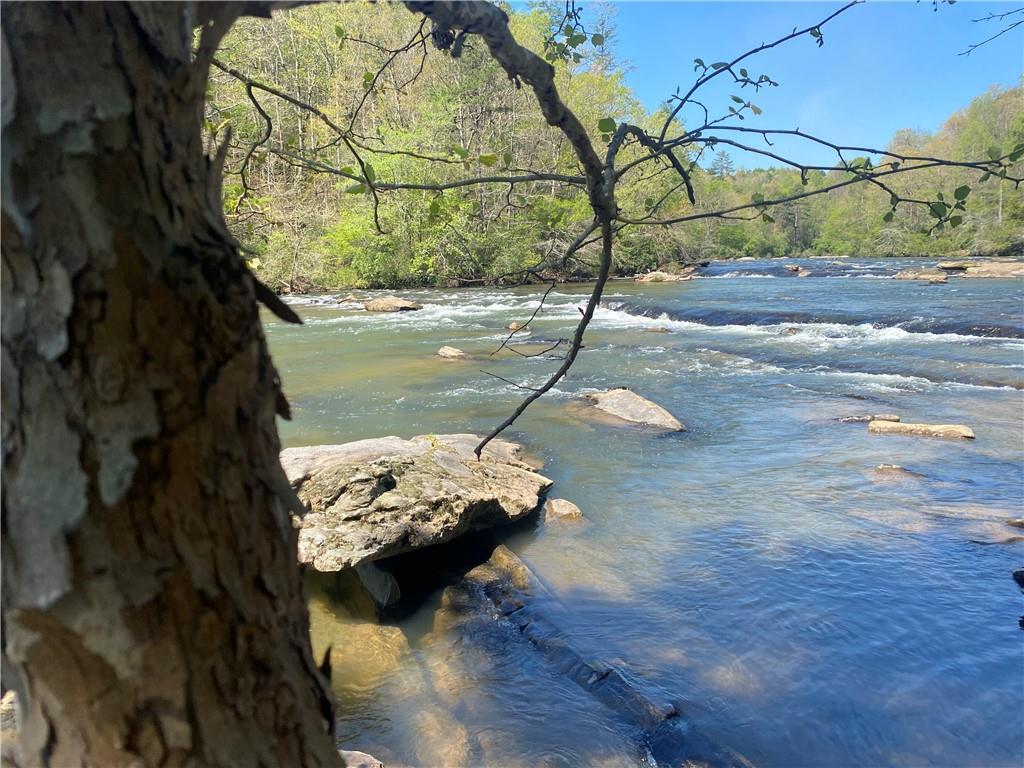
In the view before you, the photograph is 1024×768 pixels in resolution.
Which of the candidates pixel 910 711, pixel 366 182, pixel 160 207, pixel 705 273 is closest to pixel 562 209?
pixel 366 182

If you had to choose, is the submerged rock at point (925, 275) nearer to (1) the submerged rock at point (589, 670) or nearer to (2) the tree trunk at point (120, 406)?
(1) the submerged rock at point (589, 670)

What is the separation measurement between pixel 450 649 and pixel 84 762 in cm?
342

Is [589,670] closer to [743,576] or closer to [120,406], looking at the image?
[743,576]

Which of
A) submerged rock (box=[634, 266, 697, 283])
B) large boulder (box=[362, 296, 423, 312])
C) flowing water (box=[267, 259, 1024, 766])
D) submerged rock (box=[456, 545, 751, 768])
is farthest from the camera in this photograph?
submerged rock (box=[634, 266, 697, 283])

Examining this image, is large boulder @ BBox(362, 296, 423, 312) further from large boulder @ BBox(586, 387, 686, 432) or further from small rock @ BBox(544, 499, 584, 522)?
small rock @ BBox(544, 499, 584, 522)

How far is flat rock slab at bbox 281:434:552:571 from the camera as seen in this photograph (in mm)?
4480

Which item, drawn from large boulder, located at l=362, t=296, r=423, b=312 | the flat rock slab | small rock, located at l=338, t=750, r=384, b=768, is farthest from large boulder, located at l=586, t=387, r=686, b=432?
large boulder, located at l=362, t=296, r=423, b=312

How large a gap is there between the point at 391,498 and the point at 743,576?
7.98ft

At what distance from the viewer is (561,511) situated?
588 centimetres

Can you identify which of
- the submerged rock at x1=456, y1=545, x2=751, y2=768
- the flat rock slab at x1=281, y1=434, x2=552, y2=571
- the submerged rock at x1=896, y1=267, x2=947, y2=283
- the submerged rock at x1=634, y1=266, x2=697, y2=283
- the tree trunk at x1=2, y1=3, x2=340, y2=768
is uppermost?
the tree trunk at x1=2, y1=3, x2=340, y2=768

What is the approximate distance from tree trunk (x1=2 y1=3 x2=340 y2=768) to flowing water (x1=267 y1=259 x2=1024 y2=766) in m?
2.71

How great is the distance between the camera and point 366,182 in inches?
68.3

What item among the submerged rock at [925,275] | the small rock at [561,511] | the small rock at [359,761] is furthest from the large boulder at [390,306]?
the small rock at [359,761]

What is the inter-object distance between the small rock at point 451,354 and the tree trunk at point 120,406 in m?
11.9
